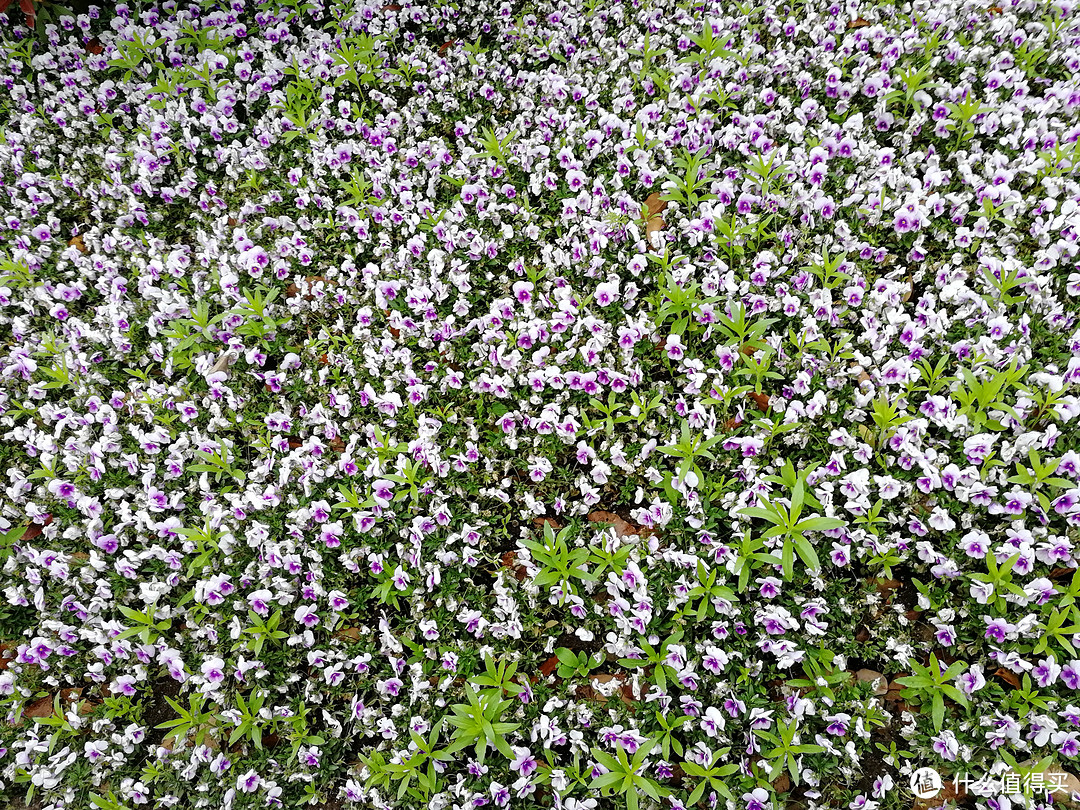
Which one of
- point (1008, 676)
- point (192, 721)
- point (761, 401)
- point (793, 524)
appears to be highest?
point (761, 401)

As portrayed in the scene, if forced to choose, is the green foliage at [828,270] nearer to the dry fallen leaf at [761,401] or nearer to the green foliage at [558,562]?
the dry fallen leaf at [761,401]

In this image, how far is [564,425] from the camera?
3.02m

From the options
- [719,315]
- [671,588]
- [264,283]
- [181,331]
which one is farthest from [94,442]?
[719,315]

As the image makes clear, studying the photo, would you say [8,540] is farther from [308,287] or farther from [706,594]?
[706,594]

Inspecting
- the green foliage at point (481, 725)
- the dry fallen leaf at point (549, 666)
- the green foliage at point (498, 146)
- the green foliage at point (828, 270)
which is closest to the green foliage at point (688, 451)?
the dry fallen leaf at point (549, 666)

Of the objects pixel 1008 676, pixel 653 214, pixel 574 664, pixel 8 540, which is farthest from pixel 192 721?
pixel 653 214

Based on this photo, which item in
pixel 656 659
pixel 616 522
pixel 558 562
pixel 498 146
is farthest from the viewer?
pixel 498 146

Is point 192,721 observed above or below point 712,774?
below

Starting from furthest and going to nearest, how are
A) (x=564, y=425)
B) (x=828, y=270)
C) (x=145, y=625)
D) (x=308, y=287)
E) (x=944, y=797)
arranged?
(x=308, y=287) → (x=828, y=270) → (x=564, y=425) → (x=145, y=625) → (x=944, y=797)

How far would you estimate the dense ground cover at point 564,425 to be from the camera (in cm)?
243

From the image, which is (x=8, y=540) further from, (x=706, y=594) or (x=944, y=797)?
(x=944, y=797)

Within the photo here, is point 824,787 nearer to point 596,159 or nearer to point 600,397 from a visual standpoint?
point 600,397

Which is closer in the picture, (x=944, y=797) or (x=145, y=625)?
(x=944, y=797)

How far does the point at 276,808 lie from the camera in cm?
246
